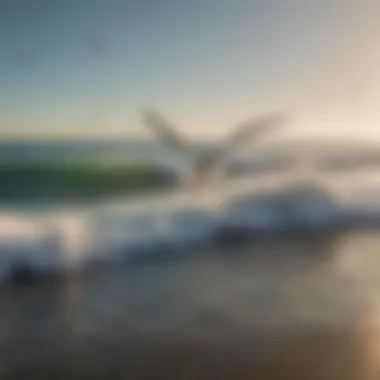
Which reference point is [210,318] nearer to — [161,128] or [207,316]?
[207,316]

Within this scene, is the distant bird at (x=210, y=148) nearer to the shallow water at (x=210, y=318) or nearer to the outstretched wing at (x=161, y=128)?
the outstretched wing at (x=161, y=128)

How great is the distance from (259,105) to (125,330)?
0.42m

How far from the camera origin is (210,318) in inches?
34.2

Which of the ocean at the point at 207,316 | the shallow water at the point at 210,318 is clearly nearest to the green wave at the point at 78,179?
the ocean at the point at 207,316

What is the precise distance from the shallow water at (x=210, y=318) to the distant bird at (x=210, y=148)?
0.14m

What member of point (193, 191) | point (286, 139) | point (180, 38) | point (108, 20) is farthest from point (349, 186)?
point (108, 20)

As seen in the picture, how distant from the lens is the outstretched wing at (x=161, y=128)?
0.91 meters

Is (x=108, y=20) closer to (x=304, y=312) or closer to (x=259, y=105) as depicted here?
(x=259, y=105)

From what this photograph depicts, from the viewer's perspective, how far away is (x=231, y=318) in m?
0.87

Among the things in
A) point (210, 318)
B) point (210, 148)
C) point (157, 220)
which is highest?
point (210, 148)

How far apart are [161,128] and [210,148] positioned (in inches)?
3.5

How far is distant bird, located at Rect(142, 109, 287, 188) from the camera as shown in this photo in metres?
0.91

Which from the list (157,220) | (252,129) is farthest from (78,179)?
(252,129)

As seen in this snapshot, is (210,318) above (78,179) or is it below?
below
